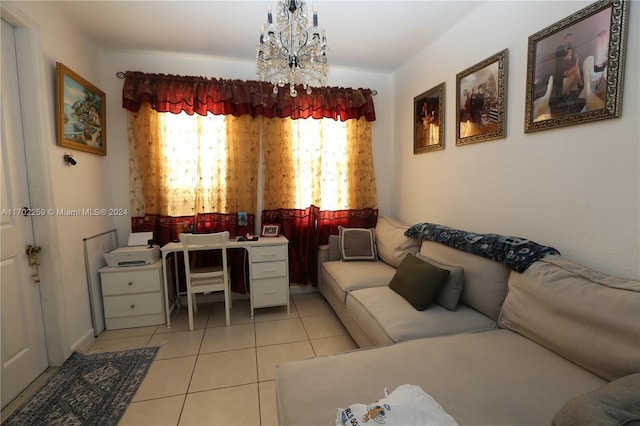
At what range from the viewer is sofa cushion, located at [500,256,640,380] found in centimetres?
111

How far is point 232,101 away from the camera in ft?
9.41

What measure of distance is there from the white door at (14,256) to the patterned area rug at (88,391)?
0.17 m

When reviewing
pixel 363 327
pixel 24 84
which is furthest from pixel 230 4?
pixel 363 327

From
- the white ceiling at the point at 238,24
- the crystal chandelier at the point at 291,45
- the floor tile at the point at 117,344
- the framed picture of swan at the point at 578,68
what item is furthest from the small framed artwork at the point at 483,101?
the floor tile at the point at 117,344

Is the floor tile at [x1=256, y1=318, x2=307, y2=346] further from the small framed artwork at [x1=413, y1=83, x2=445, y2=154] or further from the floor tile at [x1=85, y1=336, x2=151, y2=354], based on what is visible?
the small framed artwork at [x1=413, y1=83, x2=445, y2=154]

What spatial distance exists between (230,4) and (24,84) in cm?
143

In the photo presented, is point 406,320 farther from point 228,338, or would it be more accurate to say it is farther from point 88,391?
point 88,391

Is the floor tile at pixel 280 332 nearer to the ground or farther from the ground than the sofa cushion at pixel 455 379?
nearer to the ground

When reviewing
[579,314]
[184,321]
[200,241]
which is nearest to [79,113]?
[200,241]

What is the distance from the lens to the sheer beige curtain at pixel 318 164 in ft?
10.1

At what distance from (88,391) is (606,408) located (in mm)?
2491

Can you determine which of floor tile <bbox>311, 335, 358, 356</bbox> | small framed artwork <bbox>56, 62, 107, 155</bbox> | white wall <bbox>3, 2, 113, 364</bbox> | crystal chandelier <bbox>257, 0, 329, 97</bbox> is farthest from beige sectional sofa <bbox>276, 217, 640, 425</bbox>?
small framed artwork <bbox>56, 62, 107, 155</bbox>

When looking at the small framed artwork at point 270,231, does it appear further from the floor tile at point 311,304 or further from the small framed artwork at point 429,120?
the small framed artwork at point 429,120

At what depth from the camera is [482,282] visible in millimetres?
1808
